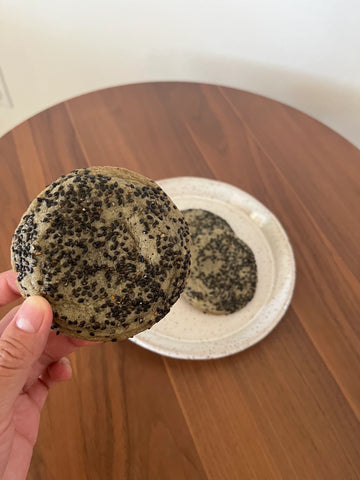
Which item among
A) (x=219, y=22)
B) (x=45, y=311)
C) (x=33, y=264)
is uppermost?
(x=219, y=22)

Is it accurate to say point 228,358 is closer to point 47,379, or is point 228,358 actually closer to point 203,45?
point 47,379

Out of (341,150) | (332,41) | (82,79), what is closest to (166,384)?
(341,150)

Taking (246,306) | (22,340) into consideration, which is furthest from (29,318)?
(246,306)

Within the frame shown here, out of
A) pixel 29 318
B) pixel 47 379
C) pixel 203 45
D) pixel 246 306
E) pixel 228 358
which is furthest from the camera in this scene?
pixel 203 45

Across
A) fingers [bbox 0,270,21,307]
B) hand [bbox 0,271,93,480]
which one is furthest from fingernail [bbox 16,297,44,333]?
fingers [bbox 0,270,21,307]

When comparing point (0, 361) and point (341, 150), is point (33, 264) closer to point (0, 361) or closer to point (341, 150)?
point (0, 361)
